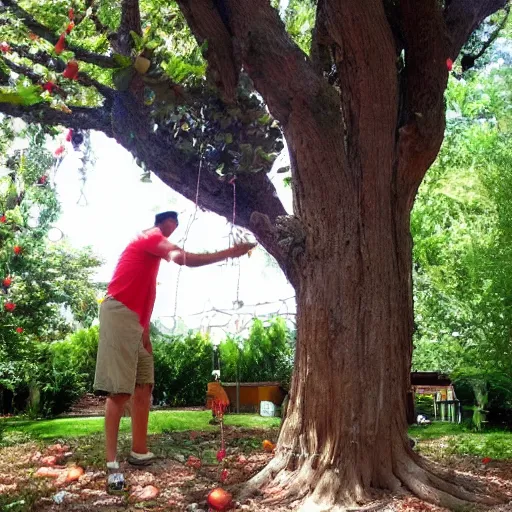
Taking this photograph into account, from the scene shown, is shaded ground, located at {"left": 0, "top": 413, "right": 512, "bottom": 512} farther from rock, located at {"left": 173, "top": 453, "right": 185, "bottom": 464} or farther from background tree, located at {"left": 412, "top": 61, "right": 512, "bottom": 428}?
background tree, located at {"left": 412, "top": 61, "right": 512, "bottom": 428}

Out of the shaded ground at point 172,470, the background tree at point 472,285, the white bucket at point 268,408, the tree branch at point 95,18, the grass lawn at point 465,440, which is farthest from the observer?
the white bucket at point 268,408

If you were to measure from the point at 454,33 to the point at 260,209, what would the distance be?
6.27 feet

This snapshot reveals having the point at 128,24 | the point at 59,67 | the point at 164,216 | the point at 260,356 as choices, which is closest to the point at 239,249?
the point at 164,216

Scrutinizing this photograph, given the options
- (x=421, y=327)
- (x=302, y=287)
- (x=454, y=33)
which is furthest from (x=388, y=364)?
(x=421, y=327)

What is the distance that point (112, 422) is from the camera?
11.5 feet

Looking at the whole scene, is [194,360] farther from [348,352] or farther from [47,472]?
[348,352]

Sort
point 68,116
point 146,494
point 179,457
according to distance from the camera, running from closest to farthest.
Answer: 1. point 146,494
2. point 179,457
3. point 68,116

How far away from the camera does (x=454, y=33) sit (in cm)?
446

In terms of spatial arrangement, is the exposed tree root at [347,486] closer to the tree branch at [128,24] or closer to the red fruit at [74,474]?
the red fruit at [74,474]

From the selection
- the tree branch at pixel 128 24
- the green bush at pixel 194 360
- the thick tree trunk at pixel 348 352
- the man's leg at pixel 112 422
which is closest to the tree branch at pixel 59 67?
the tree branch at pixel 128 24

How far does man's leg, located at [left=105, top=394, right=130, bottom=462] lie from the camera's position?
345cm

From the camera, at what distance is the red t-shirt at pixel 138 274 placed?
3.67 metres

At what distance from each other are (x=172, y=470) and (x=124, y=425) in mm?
2254

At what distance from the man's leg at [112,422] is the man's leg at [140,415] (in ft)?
1.27
